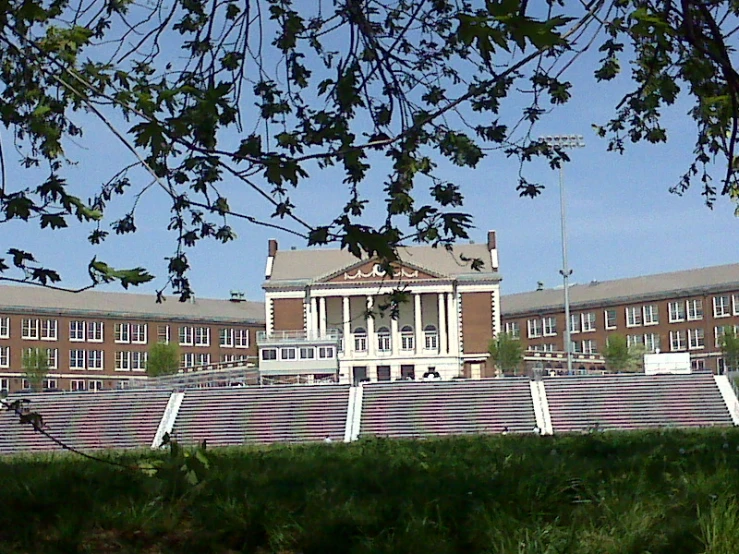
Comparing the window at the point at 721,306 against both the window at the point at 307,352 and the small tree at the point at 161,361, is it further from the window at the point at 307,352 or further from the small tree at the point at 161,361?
the small tree at the point at 161,361

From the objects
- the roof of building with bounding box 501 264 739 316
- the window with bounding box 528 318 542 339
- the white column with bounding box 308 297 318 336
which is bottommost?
the window with bounding box 528 318 542 339

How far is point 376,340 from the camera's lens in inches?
3890

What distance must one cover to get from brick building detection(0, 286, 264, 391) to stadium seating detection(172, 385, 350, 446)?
51.5 meters

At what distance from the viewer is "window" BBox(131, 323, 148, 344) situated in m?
101

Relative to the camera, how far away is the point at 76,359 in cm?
9725

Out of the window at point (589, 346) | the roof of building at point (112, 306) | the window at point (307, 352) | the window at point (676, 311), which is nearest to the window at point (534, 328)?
the window at point (589, 346)

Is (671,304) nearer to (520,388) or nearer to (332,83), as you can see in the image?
(520,388)

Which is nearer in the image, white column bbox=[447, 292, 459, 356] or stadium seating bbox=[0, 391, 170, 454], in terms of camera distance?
stadium seating bbox=[0, 391, 170, 454]

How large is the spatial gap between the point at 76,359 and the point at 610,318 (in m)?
50.9

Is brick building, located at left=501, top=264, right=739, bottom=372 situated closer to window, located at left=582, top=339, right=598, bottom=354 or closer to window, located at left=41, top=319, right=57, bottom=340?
window, located at left=582, top=339, right=598, bottom=354

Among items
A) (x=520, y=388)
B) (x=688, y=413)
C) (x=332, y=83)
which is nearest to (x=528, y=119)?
(x=332, y=83)

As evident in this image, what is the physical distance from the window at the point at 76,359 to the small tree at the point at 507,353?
37650mm

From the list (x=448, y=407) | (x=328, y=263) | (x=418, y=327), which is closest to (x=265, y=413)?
(x=448, y=407)

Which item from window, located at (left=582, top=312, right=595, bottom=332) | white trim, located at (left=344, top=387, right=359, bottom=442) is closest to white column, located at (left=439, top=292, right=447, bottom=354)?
window, located at (left=582, top=312, right=595, bottom=332)
